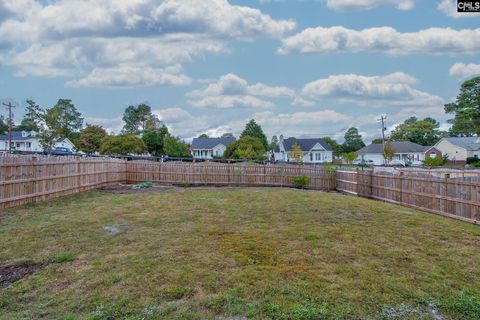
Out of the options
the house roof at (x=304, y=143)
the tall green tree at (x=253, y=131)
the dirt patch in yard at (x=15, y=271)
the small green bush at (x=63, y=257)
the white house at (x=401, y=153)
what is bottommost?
the dirt patch in yard at (x=15, y=271)

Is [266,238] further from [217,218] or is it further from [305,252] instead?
[217,218]

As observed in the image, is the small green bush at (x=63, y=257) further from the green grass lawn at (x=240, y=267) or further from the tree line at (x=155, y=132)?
the tree line at (x=155, y=132)

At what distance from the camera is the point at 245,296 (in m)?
3.96

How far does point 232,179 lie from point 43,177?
10010 millimetres

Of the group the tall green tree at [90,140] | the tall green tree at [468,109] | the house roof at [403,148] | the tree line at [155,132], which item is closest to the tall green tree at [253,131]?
the tree line at [155,132]

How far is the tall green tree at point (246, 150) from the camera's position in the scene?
4288 cm

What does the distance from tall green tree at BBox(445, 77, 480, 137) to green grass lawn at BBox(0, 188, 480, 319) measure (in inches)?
1688

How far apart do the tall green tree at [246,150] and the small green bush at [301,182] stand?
74.9ft

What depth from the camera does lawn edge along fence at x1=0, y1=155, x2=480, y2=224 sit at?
392 inches

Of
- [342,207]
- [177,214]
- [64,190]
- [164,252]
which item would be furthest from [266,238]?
[64,190]

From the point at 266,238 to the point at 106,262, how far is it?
2.69m

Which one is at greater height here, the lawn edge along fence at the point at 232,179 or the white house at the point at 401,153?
the white house at the point at 401,153

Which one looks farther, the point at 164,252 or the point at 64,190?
the point at 64,190

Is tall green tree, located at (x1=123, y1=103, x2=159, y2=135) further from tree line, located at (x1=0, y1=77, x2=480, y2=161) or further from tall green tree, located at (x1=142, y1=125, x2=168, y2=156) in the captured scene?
tall green tree, located at (x1=142, y1=125, x2=168, y2=156)
